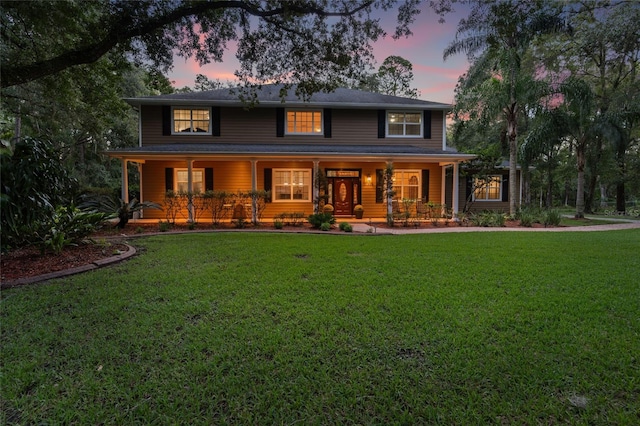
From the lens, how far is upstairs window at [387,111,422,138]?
13773 millimetres

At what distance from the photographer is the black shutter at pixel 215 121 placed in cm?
1300

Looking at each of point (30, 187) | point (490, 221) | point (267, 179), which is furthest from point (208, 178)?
point (490, 221)

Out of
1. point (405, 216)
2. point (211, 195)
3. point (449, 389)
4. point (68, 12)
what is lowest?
point (449, 389)

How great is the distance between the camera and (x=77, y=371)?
7.88ft

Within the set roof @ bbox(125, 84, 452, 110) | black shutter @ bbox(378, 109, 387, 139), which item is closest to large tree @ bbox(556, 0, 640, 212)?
roof @ bbox(125, 84, 452, 110)

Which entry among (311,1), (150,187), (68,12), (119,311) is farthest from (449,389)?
(150,187)

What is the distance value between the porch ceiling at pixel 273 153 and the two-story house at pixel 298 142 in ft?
0.49

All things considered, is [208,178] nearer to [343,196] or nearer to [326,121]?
[326,121]

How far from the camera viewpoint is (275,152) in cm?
1120

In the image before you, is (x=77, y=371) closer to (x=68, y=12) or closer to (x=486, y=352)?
(x=486, y=352)

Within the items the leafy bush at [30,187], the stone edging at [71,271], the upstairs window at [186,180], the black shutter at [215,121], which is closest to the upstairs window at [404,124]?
the black shutter at [215,121]

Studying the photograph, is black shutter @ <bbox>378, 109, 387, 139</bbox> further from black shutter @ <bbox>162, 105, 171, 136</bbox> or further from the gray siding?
black shutter @ <bbox>162, 105, 171, 136</bbox>

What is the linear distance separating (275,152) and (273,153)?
0.46 feet

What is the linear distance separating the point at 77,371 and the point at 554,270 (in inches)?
247
